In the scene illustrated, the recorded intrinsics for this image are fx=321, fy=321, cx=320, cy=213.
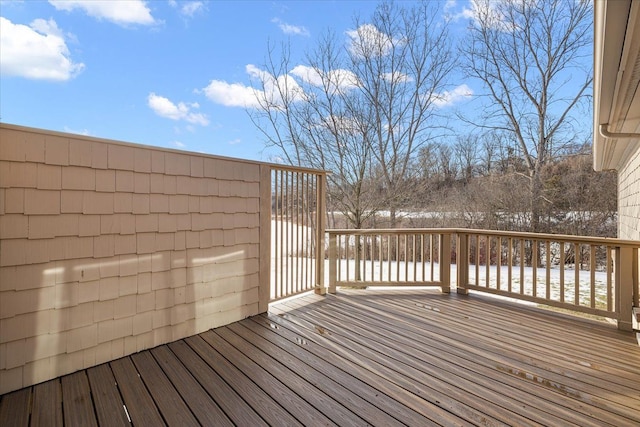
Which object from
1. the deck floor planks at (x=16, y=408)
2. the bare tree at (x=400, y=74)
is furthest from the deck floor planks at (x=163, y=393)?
the bare tree at (x=400, y=74)

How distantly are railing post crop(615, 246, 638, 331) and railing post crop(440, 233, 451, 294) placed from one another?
1739mm

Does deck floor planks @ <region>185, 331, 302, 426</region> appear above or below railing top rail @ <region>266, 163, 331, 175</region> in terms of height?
below

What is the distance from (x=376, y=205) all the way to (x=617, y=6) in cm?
700

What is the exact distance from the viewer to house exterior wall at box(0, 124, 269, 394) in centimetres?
205

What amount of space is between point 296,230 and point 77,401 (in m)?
2.64

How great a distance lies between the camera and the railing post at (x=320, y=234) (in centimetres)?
437

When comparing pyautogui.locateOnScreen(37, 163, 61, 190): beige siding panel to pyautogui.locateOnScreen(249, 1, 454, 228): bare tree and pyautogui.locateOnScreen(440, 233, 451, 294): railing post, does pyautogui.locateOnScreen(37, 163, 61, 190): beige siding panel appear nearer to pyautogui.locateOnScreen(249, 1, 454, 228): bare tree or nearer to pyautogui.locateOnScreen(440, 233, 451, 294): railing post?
pyautogui.locateOnScreen(440, 233, 451, 294): railing post

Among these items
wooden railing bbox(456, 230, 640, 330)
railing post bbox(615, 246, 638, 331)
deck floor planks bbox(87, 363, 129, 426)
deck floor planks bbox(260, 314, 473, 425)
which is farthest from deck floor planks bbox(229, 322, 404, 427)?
railing post bbox(615, 246, 638, 331)

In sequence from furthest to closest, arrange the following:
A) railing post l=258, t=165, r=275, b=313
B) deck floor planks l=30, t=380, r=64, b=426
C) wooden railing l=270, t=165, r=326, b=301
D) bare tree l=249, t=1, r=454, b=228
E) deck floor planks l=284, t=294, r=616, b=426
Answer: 1. bare tree l=249, t=1, r=454, b=228
2. wooden railing l=270, t=165, r=326, b=301
3. railing post l=258, t=165, r=275, b=313
4. deck floor planks l=284, t=294, r=616, b=426
5. deck floor planks l=30, t=380, r=64, b=426

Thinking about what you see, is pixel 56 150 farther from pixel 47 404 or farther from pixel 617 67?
pixel 617 67

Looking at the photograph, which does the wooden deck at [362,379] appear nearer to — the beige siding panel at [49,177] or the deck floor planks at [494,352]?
the deck floor planks at [494,352]

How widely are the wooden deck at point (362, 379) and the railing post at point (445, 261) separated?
1225mm

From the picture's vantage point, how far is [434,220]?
9461 millimetres

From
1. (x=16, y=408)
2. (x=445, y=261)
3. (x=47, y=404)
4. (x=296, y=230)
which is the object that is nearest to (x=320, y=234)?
(x=296, y=230)
